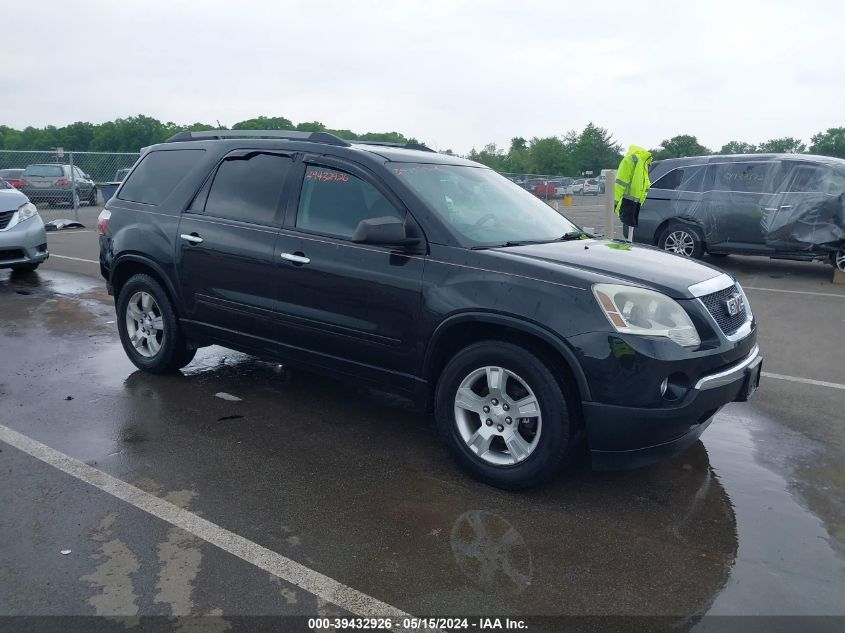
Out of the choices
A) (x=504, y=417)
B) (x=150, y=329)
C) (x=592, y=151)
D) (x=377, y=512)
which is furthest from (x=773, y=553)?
(x=592, y=151)

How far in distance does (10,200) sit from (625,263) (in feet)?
29.7

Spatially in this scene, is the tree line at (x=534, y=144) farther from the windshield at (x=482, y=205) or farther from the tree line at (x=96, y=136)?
the windshield at (x=482, y=205)

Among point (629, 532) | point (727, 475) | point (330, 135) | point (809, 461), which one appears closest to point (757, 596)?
point (629, 532)

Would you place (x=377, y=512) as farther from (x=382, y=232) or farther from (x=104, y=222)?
(x=104, y=222)

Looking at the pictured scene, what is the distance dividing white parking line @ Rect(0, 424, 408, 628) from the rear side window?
19.1 meters

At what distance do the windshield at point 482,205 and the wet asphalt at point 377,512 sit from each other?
4.49 feet

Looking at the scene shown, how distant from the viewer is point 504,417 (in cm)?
387

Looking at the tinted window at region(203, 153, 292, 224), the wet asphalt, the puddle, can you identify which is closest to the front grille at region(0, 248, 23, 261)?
the wet asphalt

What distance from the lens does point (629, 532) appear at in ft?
11.6

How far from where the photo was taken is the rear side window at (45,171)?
68.8 feet

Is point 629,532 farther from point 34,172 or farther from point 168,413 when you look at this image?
point 34,172

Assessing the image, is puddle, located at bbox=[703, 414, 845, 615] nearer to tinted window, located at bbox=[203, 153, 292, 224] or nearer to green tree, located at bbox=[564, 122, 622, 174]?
tinted window, located at bbox=[203, 153, 292, 224]

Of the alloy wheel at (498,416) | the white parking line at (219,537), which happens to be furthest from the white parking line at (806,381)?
the white parking line at (219,537)

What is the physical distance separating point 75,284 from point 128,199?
190 inches
